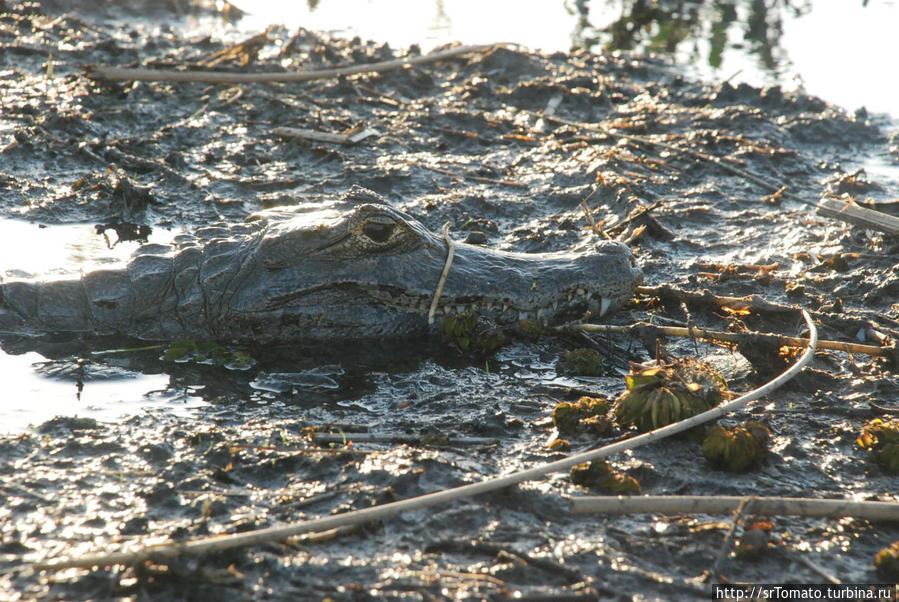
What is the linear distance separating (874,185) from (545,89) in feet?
11.1

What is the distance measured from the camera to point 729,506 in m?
2.88

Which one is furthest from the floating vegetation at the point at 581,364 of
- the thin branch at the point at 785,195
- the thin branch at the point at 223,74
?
the thin branch at the point at 223,74

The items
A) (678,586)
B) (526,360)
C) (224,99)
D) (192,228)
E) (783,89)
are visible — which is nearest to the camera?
(678,586)

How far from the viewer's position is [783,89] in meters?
9.41

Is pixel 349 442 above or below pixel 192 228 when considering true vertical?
below

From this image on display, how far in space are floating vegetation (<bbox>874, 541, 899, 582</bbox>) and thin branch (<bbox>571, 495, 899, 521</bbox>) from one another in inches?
7.7

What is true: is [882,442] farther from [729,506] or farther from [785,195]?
[785,195]

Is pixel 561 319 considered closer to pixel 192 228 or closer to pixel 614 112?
pixel 192 228

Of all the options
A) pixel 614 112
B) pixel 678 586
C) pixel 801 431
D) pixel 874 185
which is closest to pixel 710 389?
pixel 801 431

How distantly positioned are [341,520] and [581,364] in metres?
1.85

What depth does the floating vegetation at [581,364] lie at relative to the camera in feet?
13.8

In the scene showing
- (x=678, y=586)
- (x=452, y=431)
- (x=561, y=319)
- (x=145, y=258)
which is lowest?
(x=678, y=586)

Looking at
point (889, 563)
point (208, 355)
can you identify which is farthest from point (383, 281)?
point (889, 563)

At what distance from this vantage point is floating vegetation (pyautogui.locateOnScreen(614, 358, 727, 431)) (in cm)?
339
